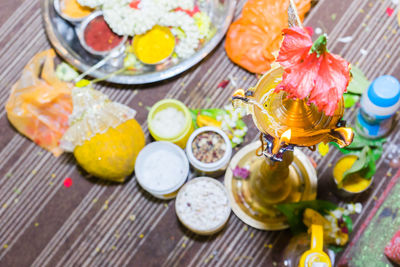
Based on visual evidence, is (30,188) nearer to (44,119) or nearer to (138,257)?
(44,119)

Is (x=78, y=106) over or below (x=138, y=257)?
over

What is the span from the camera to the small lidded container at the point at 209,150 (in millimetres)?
1121

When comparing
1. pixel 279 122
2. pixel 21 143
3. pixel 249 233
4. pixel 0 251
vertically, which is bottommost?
pixel 0 251

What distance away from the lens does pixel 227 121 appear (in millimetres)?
1222

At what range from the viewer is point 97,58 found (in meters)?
1.24

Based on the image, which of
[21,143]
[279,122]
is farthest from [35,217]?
[279,122]

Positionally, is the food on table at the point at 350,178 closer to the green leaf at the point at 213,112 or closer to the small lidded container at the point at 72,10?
the green leaf at the point at 213,112

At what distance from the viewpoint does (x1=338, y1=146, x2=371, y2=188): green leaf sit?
1.08 metres

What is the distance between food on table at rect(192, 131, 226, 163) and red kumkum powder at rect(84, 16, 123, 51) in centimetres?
37

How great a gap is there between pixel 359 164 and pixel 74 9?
90 centimetres

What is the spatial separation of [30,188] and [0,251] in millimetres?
194

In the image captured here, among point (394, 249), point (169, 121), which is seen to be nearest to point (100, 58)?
point (169, 121)

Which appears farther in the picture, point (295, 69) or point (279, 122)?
point (279, 122)

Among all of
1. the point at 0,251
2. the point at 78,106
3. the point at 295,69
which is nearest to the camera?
the point at 295,69
